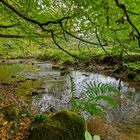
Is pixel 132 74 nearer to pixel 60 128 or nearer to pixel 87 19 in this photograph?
pixel 60 128

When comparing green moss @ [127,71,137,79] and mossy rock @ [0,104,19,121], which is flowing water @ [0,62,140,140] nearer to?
green moss @ [127,71,137,79]

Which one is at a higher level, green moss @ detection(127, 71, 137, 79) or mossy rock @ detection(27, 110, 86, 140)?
green moss @ detection(127, 71, 137, 79)

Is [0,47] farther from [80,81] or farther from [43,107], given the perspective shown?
[80,81]

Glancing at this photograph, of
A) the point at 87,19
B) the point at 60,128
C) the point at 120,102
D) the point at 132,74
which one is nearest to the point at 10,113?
the point at 60,128

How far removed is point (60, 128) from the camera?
6.35 metres

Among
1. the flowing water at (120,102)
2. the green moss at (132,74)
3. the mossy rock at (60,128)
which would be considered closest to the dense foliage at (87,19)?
the mossy rock at (60,128)

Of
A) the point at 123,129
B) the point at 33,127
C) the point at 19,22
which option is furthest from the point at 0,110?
the point at 123,129

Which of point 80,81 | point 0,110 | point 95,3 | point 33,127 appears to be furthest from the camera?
point 80,81

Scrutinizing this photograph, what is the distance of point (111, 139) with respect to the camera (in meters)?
→ 7.77

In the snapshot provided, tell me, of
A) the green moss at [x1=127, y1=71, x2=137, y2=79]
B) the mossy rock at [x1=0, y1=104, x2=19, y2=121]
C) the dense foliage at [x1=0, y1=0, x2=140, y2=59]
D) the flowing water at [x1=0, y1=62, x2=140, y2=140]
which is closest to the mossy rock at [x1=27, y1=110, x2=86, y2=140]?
the mossy rock at [x1=0, y1=104, x2=19, y2=121]

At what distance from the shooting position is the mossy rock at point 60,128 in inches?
247

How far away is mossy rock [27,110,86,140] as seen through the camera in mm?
6272

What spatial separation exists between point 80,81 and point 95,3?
47.5 feet

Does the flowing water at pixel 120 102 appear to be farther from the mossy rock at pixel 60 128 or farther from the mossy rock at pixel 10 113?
the mossy rock at pixel 10 113
